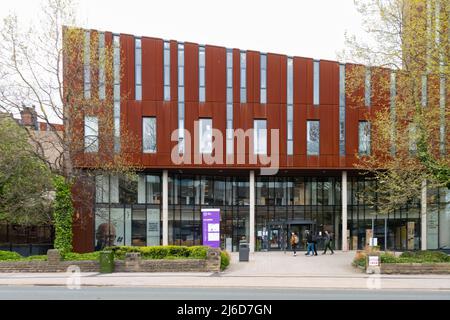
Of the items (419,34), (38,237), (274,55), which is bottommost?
(38,237)

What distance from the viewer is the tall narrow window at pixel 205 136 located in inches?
1404

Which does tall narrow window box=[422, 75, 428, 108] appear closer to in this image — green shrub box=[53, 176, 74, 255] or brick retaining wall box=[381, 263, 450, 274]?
brick retaining wall box=[381, 263, 450, 274]

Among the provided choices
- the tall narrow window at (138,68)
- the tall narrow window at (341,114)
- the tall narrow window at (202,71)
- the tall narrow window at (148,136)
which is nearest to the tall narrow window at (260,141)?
the tall narrow window at (202,71)

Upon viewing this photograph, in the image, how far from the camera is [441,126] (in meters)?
23.7

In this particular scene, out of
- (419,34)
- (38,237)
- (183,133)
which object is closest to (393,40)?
(419,34)

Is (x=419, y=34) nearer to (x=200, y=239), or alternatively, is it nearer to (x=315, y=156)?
(x=315, y=156)

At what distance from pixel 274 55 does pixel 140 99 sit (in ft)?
33.8

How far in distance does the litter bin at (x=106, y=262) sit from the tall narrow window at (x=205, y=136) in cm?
1490

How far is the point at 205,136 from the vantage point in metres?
36.0

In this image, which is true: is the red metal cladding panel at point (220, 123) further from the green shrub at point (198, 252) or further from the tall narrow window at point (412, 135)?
the tall narrow window at point (412, 135)

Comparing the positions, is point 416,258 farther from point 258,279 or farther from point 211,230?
point 211,230

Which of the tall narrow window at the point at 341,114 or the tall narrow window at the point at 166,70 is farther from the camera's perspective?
Result: the tall narrow window at the point at 341,114

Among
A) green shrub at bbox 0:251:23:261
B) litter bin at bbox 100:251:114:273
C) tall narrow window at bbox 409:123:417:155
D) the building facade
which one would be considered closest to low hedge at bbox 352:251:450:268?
tall narrow window at bbox 409:123:417:155

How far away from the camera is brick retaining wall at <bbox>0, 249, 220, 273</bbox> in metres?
21.9
